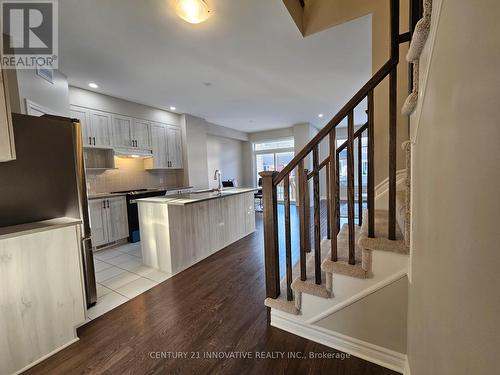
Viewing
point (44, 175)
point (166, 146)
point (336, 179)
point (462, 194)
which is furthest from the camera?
point (166, 146)

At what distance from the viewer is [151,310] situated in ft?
6.54

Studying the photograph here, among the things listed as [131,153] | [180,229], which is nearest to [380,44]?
[180,229]

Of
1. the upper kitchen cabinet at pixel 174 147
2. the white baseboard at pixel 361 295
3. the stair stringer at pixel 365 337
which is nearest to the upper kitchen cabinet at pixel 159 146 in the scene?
the upper kitchen cabinet at pixel 174 147

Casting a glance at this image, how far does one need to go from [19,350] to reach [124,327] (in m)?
0.60

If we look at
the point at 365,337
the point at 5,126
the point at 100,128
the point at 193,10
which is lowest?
the point at 365,337

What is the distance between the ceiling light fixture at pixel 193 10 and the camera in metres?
1.80

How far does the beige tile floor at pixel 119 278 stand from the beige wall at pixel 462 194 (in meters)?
2.42

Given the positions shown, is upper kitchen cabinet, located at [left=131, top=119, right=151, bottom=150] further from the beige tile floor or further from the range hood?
the beige tile floor

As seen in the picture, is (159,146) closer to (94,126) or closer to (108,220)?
(94,126)

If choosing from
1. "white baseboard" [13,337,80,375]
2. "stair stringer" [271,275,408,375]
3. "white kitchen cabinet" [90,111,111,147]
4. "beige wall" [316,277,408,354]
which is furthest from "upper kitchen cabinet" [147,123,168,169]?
"beige wall" [316,277,408,354]

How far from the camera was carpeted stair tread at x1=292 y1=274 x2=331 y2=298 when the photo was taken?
148cm

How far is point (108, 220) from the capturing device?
371 centimetres

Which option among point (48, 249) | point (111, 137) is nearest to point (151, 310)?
point (48, 249)

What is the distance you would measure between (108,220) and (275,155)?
19.1ft
